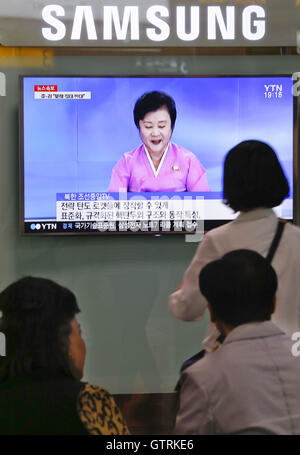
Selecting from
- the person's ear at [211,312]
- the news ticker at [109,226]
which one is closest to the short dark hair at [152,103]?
the news ticker at [109,226]

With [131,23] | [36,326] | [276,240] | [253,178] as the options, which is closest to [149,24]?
[131,23]

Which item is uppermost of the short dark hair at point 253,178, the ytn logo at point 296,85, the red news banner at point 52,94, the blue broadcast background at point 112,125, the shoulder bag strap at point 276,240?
the ytn logo at point 296,85

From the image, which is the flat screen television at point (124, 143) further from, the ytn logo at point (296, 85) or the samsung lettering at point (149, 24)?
the samsung lettering at point (149, 24)

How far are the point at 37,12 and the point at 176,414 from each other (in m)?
1.53

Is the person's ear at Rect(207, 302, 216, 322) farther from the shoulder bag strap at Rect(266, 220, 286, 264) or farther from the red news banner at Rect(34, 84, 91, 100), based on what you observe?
the red news banner at Rect(34, 84, 91, 100)

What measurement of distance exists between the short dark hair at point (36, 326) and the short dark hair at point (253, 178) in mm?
703

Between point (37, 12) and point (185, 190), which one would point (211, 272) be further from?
point (37, 12)

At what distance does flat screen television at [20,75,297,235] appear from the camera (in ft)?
6.79

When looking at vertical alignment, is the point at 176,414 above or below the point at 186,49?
below

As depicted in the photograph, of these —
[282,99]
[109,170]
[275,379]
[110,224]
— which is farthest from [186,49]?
[275,379]

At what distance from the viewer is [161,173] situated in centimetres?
211

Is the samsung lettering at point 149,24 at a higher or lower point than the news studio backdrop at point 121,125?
higher

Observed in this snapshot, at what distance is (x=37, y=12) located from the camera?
211cm

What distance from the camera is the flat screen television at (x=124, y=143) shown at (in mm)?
2068
